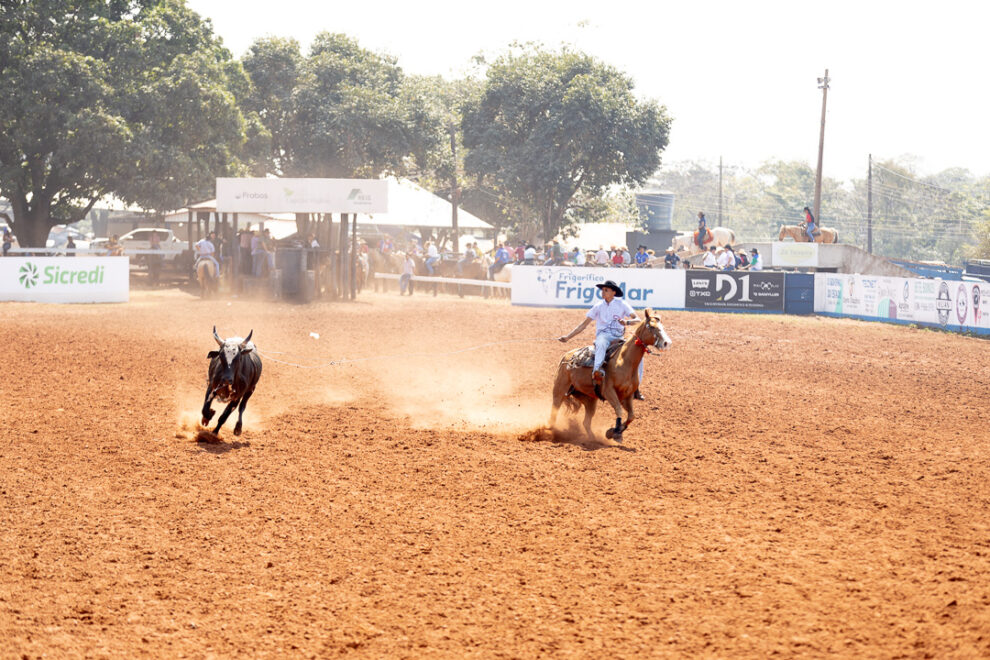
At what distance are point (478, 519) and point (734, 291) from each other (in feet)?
81.9

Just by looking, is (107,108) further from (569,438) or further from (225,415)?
(569,438)

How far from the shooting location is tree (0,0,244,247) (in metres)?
35.8

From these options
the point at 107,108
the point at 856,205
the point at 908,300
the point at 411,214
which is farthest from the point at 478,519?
the point at 856,205

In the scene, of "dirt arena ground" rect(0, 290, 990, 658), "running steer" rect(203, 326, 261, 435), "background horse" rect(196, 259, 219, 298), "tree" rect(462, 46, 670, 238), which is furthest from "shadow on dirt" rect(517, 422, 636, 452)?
"tree" rect(462, 46, 670, 238)

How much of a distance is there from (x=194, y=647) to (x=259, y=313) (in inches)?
877

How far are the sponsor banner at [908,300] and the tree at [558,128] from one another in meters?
21.9

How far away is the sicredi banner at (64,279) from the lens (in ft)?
98.7

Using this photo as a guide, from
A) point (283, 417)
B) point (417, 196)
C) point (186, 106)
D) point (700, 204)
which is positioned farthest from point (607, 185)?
point (700, 204)

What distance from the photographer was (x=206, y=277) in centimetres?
3381

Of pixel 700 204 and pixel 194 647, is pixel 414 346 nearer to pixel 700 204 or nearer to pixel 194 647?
pixel 194 647

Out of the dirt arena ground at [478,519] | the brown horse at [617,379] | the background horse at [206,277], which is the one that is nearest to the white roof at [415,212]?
the background horse at [206,277]

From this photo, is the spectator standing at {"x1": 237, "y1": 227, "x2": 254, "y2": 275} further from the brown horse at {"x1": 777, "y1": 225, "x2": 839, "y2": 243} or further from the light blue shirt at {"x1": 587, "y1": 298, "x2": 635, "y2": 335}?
the light blue shirt at {"x1": 587, "y1": 298, "x2": 635, "y2": 335}

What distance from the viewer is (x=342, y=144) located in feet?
171

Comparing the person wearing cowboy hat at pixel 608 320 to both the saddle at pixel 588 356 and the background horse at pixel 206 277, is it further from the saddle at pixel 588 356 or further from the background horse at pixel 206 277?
the background horse at pixel 206 277
